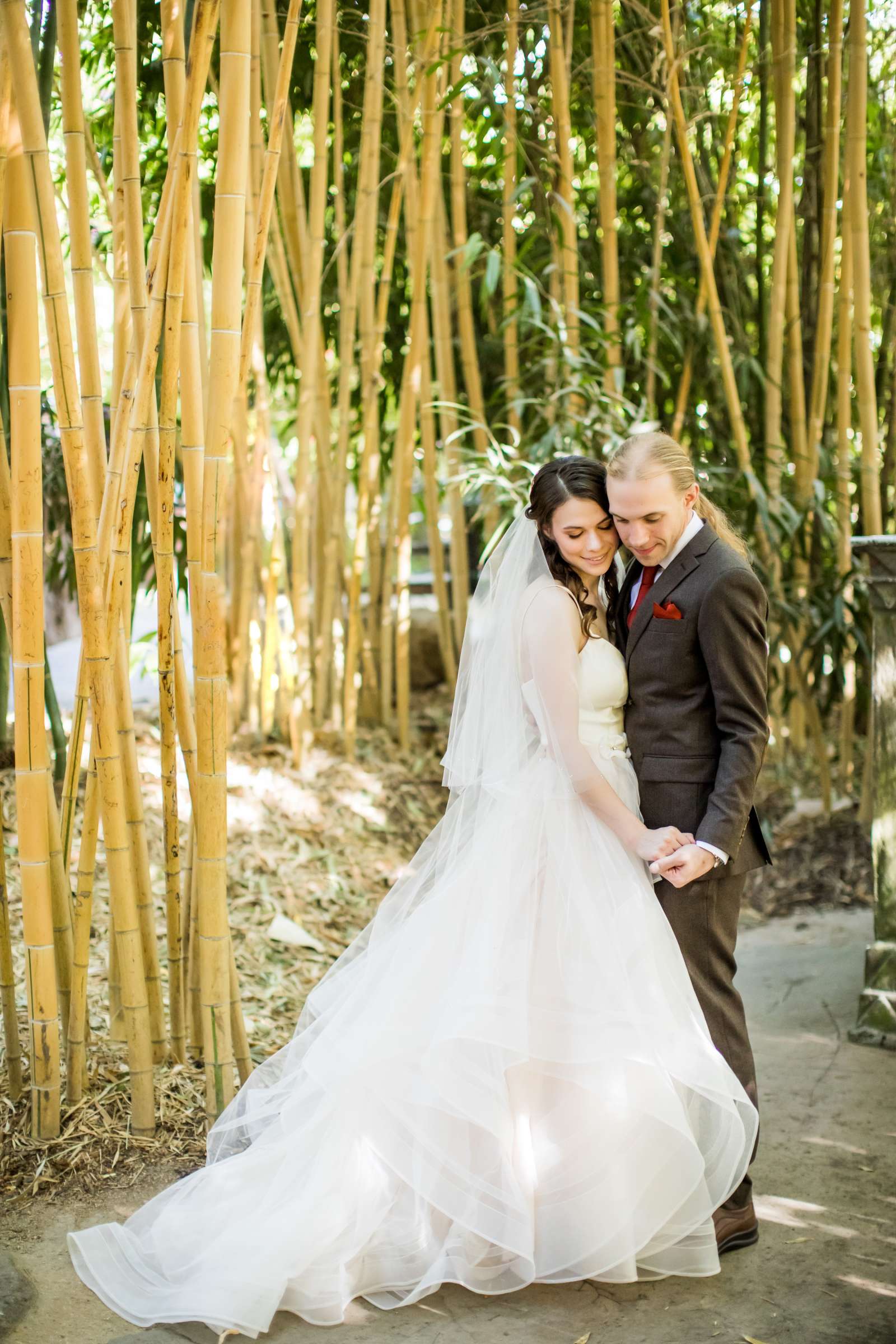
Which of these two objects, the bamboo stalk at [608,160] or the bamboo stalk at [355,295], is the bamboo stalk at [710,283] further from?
the bamboo stalk at [355,295]

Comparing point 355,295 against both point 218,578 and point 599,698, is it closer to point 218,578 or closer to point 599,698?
point 218,578

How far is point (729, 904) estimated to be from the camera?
1700 millimetres

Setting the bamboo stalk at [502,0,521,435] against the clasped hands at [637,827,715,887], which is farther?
the bamboo stalk at [502,0,521,435]

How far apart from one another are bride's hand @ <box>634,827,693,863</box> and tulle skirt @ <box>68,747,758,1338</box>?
1.8 inches

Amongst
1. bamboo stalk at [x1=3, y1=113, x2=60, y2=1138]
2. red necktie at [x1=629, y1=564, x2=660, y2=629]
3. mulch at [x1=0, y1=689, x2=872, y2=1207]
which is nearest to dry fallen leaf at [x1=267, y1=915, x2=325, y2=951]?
mulch at [x1=0, y1=689, x2=872, y2=1207]

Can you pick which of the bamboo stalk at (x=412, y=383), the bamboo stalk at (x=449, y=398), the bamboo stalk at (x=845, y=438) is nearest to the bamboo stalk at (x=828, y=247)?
the bamboo stalk at (x=845, y=438)

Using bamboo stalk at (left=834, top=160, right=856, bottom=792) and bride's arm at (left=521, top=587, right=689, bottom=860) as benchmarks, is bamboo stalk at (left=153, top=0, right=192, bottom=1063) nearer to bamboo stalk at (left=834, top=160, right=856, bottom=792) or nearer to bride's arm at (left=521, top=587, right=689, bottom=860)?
bride's arm at (left=521, top=587, right=689, bottom=860)

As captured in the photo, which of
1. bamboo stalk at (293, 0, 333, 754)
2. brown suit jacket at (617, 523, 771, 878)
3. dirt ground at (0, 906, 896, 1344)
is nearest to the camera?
dirt ground at (0, 906, 896, 1344)

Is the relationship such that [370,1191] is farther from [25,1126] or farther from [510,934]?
[25,1126]

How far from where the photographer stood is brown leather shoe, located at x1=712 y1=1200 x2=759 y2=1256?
5.56 feet

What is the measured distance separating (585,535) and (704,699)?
300 mm

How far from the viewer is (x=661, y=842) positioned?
1.63 m

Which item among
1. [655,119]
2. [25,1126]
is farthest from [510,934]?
[655,119]

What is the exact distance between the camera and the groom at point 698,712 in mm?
1612
